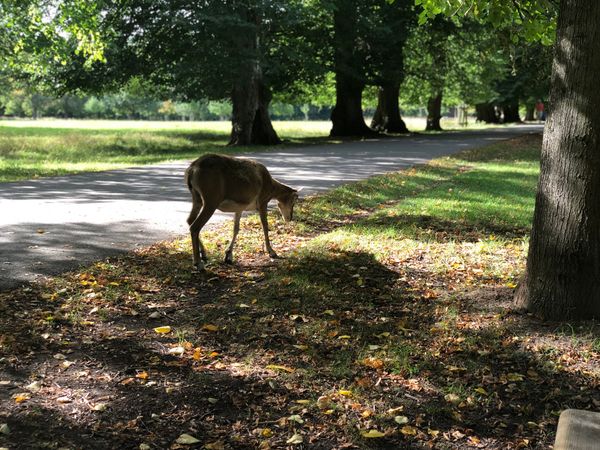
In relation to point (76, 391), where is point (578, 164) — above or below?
above

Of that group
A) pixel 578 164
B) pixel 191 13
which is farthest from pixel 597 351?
pixel 191 13

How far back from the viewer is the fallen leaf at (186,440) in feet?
12.0

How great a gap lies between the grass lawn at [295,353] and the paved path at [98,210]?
68 centimetres

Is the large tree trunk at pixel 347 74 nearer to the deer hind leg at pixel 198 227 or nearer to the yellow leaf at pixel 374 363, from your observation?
the deer hind leg at pixel 198 227

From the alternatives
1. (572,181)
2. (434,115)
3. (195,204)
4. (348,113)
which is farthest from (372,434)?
(434,115)

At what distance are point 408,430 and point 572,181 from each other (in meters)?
2.74

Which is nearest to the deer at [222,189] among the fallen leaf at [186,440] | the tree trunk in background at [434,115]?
the fallen leaf at [186,440]

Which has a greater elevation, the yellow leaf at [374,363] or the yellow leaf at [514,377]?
the yellow leaf at [514,377]

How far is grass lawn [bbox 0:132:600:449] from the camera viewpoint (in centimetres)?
387

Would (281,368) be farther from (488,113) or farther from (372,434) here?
(488,113)

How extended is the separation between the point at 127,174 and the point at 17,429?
14111 mm

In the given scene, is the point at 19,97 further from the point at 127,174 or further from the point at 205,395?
the point at 205,395

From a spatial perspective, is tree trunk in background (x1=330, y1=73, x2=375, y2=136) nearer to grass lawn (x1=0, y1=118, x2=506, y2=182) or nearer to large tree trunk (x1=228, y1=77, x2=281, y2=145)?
grass lawn (x1=0, y1=118, x2=506, y2=182)

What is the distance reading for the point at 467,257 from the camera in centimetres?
773
